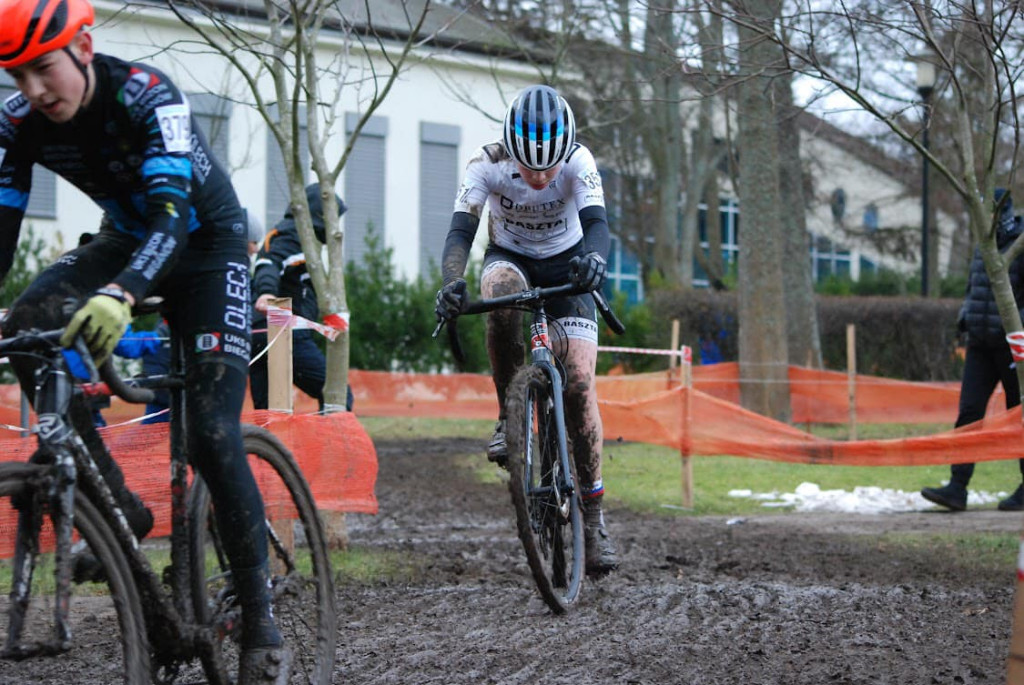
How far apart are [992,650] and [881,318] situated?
71.5ft

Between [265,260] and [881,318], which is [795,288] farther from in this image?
[265,260]

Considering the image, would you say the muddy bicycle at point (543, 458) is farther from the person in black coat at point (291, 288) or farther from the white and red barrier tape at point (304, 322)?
the person in black coat at point (291, 288)

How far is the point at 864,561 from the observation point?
801 cm

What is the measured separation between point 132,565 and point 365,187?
87.8 feet

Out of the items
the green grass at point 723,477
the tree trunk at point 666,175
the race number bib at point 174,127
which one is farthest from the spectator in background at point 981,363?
the tree trunk at point 666,175

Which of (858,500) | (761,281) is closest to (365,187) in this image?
(761,281)

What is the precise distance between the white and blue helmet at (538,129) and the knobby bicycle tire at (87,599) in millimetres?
2938

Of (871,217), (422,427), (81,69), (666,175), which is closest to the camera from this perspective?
(81,69)

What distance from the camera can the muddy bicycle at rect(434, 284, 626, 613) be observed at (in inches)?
222

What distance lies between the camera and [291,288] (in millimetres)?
9641

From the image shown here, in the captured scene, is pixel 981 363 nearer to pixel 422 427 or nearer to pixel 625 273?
pixel 422 427

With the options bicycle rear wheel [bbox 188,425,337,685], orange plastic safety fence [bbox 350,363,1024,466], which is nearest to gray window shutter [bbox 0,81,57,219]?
orange plastic safety fence [bbox 350,363,1024,466]

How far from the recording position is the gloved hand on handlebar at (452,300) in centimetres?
573

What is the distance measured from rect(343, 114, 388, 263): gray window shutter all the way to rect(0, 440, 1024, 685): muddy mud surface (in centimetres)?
2073
